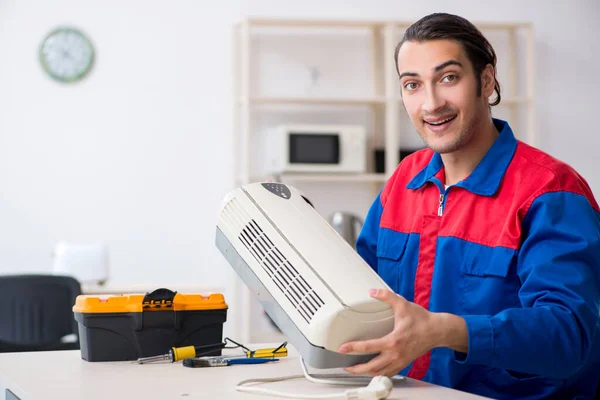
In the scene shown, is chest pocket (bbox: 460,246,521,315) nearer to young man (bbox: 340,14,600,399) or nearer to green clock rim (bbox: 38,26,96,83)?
young man (bbox: 340,14,600,399)

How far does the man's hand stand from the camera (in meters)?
1.13

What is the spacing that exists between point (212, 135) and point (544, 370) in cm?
363

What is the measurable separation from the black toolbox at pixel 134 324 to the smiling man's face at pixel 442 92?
56 cm

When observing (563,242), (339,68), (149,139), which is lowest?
(563,242)

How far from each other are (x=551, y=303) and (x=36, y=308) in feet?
7.54

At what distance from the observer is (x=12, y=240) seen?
4.49 meters

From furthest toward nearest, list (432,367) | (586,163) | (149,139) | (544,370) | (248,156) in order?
(586,163) < (149,139) < (248,156) < (432,367) < (544,370)

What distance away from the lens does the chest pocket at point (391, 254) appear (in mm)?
1638

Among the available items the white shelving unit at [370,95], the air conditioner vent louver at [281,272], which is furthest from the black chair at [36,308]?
the air conditioner vent louver at [281,272]

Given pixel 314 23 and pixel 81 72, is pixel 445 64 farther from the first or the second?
pixel 81 72

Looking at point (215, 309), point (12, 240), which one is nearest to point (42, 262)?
point (12, 240)

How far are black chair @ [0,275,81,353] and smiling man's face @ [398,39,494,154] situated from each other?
1.90 metres

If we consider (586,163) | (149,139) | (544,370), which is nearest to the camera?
(544,370)

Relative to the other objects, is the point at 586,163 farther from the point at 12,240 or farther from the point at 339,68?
the point at 12,240
